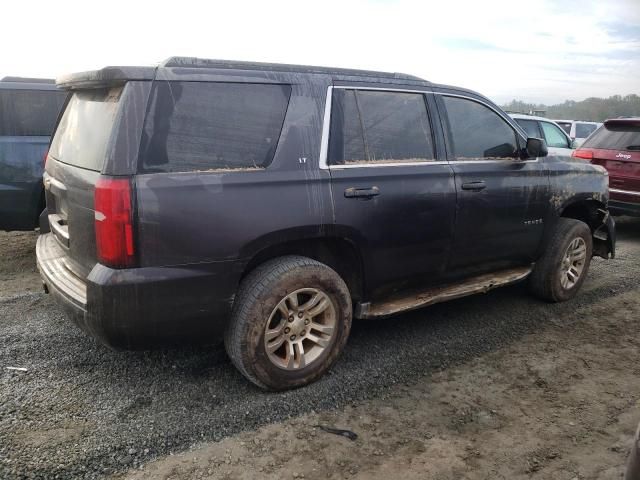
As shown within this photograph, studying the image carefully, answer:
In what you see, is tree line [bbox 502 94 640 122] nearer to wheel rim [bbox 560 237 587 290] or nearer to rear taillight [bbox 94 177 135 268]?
wheel rim [bbox 560 237 587 290]

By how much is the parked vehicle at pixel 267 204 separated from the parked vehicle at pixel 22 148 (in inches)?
76.6

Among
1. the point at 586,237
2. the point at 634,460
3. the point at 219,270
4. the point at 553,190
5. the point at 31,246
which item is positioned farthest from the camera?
the point at 31,246

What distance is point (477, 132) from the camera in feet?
13.6

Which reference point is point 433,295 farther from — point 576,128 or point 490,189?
point 576,128

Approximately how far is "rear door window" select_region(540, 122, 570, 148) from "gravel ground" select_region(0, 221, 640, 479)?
7.06 metres

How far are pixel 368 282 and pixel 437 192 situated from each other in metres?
0.80

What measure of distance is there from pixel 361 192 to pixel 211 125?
1.00 metres

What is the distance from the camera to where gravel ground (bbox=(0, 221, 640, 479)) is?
2662mm

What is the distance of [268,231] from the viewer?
297 centimetres

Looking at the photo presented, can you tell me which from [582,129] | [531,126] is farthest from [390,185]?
[582,129]

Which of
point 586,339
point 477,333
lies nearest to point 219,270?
point 477,333

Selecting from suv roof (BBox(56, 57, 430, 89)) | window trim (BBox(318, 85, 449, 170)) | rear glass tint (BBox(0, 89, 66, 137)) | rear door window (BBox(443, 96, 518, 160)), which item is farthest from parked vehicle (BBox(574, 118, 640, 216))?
rear glass tint (BBox(0, 89, 66, 137))

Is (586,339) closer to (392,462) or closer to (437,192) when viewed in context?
(437,192)

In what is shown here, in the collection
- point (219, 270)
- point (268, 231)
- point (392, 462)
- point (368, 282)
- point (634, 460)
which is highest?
point (268, 231)
